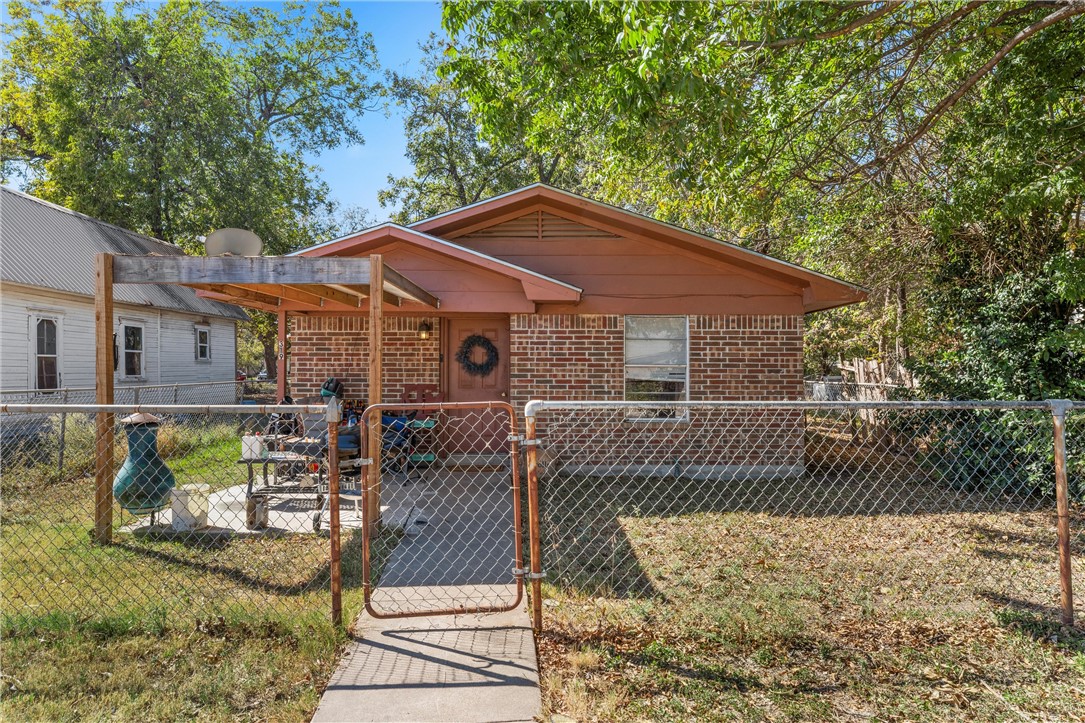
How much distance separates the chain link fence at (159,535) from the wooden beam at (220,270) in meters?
1.20

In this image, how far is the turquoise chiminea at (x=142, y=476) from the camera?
5430 millimetres

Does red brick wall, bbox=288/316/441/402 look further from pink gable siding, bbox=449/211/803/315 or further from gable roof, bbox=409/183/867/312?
pink gable siding, bbox=449/211/803/315

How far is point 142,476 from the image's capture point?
5477 millimetres

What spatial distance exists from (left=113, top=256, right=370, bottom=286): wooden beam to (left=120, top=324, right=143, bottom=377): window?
1232 cm

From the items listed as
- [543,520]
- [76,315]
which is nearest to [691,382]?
[543,520]

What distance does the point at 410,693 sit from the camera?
9.70 ft

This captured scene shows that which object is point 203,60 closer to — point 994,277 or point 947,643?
point 994,277

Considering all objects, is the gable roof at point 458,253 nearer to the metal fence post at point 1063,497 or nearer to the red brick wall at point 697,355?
the red brick wall at point 697,355

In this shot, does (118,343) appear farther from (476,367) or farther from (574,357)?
(574,357)

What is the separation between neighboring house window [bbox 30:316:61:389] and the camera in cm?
1249

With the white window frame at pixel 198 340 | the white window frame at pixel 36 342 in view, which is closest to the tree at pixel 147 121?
the white window frame at pixel 198 340

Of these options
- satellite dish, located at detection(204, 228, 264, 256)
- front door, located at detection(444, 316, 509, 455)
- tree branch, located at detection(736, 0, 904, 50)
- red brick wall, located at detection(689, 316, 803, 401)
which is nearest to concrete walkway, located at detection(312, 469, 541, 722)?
satellite dish, located at detection(204, 228, 264, 256)

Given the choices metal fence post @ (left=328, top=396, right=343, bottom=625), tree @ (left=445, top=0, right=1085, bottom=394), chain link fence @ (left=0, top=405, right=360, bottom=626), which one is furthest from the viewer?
tree @ (left=445, top=0, right=1085, bottom=394)

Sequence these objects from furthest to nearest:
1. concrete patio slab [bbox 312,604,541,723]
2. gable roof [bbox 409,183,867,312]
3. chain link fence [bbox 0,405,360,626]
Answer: gable roof [bbox 409,183,867,312], chain link fence [bbox 0,405,360,626], concrete patio slab [bbox 312,604,541,723]
